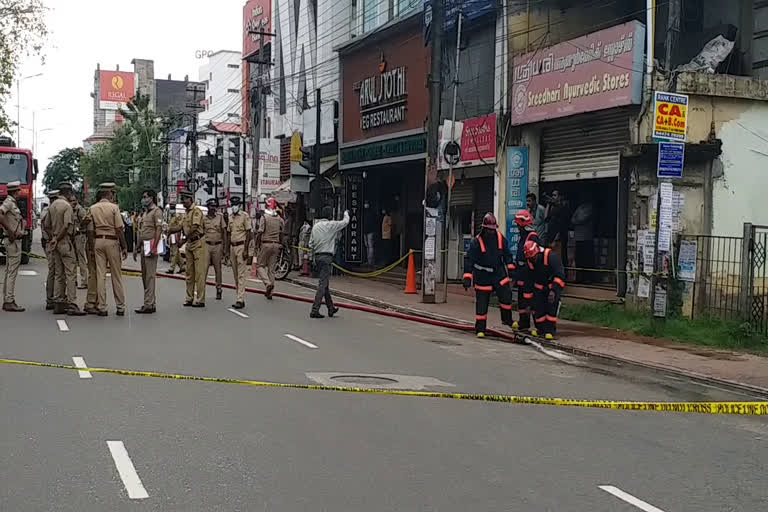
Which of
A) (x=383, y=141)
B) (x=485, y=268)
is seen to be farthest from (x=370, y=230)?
(x=485, y=268)

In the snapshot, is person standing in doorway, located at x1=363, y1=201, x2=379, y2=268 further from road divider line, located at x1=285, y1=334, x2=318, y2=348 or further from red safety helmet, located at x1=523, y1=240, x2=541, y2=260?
road divider line, located at x1=285, y1=334, x2=318, y2=348

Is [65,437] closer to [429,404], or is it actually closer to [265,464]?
[265,464]

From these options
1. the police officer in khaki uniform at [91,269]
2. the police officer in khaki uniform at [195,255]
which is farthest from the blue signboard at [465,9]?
the police officer in khaki uniform at [91,269]

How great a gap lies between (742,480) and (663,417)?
2172 millimetres

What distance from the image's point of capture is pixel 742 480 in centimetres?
636

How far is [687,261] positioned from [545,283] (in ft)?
9.70

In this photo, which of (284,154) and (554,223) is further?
(284,154)

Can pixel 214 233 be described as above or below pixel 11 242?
above

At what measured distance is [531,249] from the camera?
1353cm

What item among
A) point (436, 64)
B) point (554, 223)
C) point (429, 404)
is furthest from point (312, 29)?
point (429, 404)

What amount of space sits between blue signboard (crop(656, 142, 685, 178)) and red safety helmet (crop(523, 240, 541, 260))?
6.89 ft

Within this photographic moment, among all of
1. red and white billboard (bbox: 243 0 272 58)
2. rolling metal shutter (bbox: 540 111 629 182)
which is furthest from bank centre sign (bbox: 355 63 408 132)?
red and white billboard (bbox: 243 0 272 58)

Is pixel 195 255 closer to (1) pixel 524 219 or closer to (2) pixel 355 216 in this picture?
(1) pixel 524 219

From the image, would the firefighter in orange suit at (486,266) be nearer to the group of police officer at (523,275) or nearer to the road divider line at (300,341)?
the group of police officer at (523,275)
